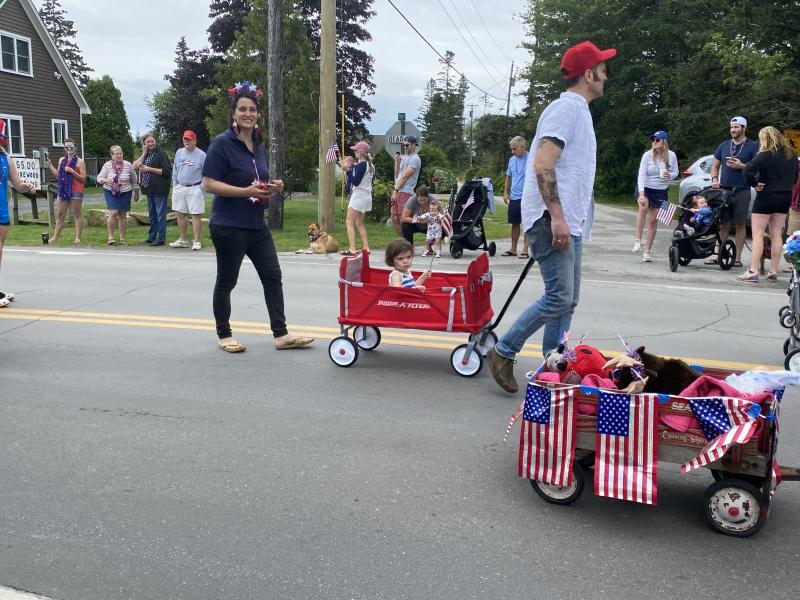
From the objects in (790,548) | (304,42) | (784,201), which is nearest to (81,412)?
(790,548)

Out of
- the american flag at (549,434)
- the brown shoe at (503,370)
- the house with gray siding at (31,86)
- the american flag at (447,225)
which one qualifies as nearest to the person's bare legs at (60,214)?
the american flag at (447,225)

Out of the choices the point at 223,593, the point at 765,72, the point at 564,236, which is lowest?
the point at 223,593

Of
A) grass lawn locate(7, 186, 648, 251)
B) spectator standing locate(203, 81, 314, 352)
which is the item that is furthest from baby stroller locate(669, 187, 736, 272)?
spectator standing locate(203, 81, 314, 352)

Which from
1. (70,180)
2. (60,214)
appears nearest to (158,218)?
(70,180)

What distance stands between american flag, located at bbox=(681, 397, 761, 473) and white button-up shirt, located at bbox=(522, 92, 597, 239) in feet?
5.94

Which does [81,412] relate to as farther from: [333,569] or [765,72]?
[765,72]

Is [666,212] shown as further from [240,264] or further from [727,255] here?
[240,264]

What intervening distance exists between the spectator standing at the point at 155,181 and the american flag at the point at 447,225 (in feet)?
18.3

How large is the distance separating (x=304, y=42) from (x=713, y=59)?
1816cm

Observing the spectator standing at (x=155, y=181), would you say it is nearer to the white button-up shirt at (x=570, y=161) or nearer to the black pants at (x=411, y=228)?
the black pants at (x=411, y=228)

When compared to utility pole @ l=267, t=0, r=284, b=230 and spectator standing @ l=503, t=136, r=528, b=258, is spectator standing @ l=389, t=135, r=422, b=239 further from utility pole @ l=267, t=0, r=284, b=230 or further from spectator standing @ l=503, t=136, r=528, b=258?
utility pole @ l=267, t=0, r=284, b=230

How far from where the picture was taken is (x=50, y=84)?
39.3 metres

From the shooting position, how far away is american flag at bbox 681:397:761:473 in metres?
3.40

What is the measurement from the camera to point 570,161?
493 centimetres
